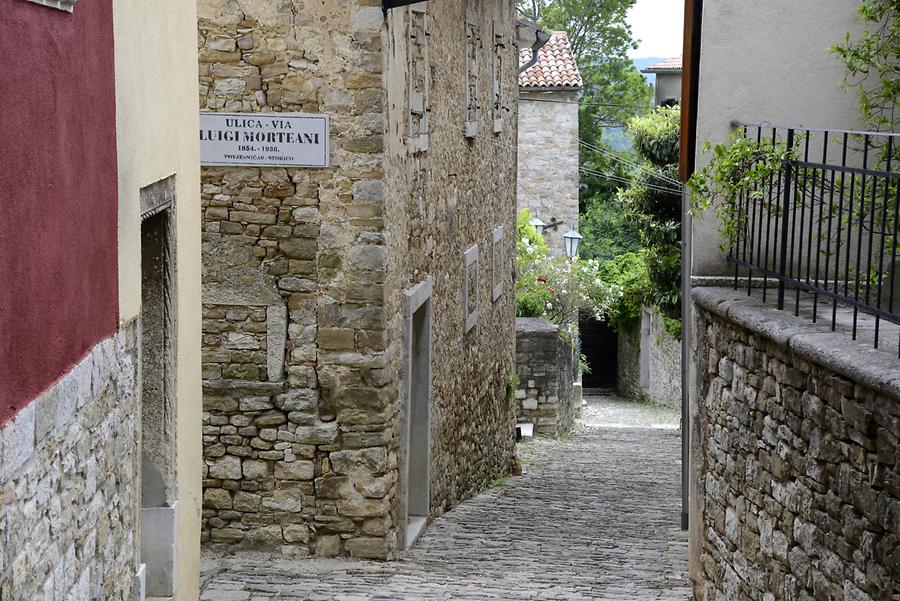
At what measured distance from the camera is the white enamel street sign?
7449 millimetres

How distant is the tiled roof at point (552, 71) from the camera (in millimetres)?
26797

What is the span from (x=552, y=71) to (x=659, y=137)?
8.06 m

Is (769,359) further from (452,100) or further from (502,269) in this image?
(502,269)

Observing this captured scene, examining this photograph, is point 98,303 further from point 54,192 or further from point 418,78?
point 418,78

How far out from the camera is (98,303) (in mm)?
3684

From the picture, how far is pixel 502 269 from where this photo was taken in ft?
46.8

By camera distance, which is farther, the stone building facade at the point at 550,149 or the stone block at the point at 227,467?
the stone building facade at the point at 550,149

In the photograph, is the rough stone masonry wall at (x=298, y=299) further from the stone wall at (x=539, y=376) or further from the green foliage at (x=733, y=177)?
the stone wall at (x=539, y=376)

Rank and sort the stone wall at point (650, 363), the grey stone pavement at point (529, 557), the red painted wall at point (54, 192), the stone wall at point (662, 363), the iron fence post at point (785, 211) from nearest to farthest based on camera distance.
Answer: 1. the red painted wall at point (54, 192)
2. the iron fence post at point (785, 211)
3. the grey stone pavement at point (529, 557)
4. the stone wall at point (662, 363)
5. the stone wall at point (650, 363)

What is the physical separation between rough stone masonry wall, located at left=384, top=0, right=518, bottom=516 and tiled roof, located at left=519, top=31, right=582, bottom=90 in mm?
11712

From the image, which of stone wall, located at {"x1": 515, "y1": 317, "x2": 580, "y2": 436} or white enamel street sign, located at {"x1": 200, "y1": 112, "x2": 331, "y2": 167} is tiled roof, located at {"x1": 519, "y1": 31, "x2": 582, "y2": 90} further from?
white enamel street sign, located at {"x1": 200, "y1": 112, "x2": 331, "y2": 167}

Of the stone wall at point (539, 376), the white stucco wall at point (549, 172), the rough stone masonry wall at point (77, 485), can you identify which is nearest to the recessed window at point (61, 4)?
the rough stone masonry wall at point (77, 485)

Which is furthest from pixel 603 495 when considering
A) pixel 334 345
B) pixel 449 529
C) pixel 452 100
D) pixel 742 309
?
pixel 742 309

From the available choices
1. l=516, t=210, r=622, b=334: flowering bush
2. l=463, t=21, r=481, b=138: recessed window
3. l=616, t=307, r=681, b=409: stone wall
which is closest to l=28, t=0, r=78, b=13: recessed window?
l=463, t=21, r=481, b=138: recessed window
